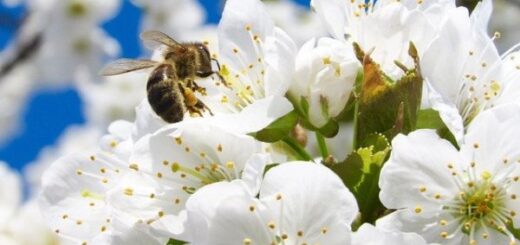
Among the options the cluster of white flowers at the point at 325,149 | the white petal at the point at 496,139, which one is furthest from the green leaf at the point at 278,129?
the white petal at the point at 496,139

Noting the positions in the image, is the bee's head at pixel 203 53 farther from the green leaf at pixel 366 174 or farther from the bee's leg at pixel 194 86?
the green leaf at pixel 366 174

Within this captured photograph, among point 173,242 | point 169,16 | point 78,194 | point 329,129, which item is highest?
point 329,129

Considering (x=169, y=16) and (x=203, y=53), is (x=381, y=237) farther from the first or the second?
(x=169, y=16)

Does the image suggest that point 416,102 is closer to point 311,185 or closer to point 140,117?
point 311,185

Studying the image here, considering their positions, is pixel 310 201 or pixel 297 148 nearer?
pixel 310 201

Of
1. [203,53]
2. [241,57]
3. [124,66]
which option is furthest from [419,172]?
[124,66]

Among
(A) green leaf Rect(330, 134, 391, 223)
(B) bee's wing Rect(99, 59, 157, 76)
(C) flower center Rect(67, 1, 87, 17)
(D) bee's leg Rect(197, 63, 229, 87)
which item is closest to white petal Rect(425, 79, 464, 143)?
(A) green leaf Rect(330, 134, 391, 223)

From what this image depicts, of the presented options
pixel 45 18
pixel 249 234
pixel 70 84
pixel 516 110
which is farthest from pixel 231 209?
pixel 70 84
